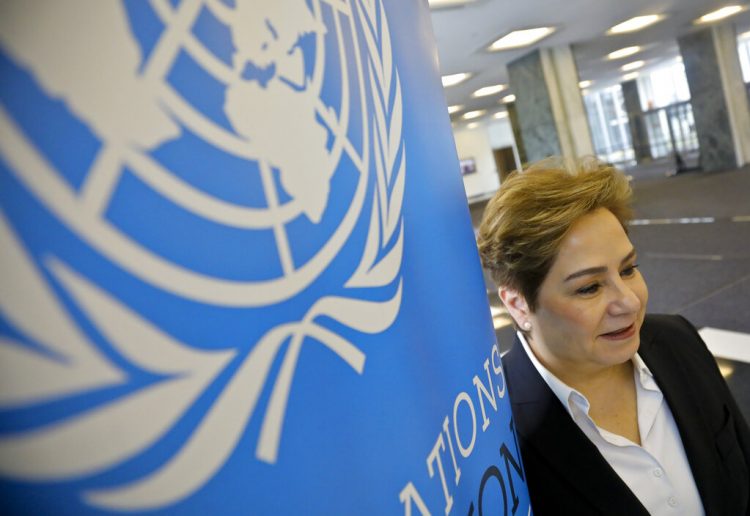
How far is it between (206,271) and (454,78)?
1188cm

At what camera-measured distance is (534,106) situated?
35.4 feet

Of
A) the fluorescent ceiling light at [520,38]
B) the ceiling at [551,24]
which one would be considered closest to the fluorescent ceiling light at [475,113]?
the ceiling at [551,24]

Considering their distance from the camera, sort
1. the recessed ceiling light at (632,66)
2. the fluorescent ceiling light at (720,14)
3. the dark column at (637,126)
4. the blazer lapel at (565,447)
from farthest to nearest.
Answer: the dark column at (637,126) → the recessed ceiling light at (632,66) → the fluorescent ceiling light at (720,14) → the blazer lapel at (565,447)

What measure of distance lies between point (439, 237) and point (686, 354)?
3.63ft

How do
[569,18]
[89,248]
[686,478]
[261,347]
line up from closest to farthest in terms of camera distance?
1. [89,248]
2. [261,347]
3. [686,478]
4. [569,18]

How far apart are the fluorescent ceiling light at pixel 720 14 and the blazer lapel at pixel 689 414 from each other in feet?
39.7

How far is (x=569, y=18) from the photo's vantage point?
8320mm

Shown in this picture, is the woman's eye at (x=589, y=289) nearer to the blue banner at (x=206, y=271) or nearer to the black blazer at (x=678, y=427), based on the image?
the black blazer at (x=678, y=427)

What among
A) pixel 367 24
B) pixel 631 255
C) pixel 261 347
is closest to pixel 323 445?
pixel 261 347

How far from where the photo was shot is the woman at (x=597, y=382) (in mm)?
1273

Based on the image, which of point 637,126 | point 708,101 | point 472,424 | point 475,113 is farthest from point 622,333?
point 637,126

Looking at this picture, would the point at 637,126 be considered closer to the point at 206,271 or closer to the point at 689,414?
the point at 689,414

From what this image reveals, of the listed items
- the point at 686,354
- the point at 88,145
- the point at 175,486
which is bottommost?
the point at 686,354

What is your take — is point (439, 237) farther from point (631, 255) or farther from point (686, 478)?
point (686, 478)
